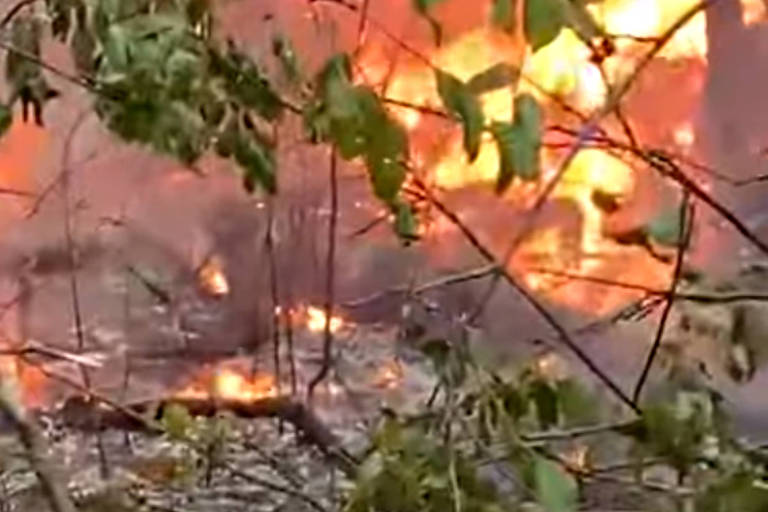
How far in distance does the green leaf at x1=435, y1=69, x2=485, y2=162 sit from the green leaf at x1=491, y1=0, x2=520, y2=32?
120mm

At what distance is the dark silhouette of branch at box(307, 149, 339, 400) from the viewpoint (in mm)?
3670

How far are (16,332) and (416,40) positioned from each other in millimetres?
1146

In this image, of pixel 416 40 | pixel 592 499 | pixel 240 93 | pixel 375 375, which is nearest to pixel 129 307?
pixel 375 375

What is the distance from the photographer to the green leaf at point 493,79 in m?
1.35

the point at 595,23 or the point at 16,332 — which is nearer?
the point at 595,23

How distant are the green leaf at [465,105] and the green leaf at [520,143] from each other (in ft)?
0.20

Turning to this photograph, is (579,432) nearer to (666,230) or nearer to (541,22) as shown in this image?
(666,230)

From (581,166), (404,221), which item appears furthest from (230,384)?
(404,221)

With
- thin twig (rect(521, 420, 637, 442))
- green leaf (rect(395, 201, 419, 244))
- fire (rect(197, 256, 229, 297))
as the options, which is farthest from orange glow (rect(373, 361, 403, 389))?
thin twig (rect(521, 420, 637, 442))

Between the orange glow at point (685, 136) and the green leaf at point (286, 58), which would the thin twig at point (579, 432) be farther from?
the orange glow at point (685, 136)

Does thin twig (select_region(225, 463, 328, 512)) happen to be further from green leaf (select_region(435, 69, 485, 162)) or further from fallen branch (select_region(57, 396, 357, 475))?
green leaf (select_region(435, 69, 485, 162))

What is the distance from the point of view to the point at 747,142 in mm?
4199

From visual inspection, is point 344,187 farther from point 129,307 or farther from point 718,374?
point 718,374

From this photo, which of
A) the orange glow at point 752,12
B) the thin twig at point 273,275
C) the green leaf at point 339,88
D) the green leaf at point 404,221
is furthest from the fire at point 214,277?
the green leaf at point 339,88
